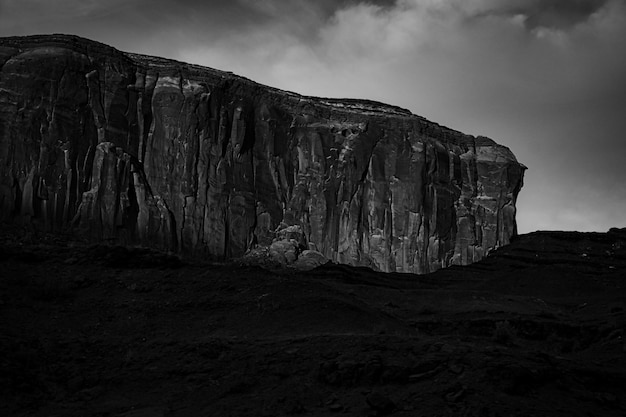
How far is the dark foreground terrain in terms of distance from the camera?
14.8 metres

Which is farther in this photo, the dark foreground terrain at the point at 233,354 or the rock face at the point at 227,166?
the rock face at the point at 227,166

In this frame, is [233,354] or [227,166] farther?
[227,166]

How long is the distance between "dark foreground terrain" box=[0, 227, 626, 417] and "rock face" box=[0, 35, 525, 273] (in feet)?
147

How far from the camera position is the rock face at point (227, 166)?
68.7 meters

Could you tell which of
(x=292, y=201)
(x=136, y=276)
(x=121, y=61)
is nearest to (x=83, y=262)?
(x=136, y=276)

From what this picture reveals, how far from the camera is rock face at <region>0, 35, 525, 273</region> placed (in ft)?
Answer: 225

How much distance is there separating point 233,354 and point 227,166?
65.7 meters

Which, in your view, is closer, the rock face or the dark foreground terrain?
the dark foreground terrain

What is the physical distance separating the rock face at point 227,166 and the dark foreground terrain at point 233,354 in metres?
44.8

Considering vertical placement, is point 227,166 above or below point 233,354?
above

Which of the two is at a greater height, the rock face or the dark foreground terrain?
the rock face

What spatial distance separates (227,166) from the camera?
270 ft

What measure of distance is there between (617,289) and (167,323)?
1608 inches

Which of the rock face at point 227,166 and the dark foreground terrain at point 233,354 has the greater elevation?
the rock face at point 227,166
